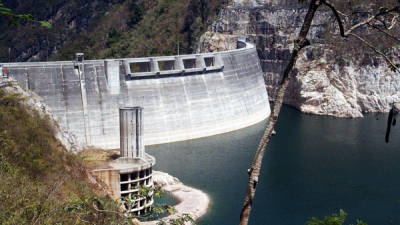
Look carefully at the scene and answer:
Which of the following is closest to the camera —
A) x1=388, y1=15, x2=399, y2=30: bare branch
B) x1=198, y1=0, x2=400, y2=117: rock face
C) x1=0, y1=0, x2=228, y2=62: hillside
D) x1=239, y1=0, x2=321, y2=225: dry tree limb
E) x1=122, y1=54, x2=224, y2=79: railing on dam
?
x1=239, y1=0, x2=321, y2=225: dry tree limb

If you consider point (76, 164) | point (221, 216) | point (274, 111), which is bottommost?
point (221, 216)

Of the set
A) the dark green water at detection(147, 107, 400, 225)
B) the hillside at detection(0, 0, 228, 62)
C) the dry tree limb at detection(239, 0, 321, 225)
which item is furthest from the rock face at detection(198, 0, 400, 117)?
the dry tree limb at detection(239, 0, 321, 225)

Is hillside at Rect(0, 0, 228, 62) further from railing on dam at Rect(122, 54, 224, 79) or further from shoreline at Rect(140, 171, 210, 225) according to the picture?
shoreline at Rect(140, 171, 210, 225)

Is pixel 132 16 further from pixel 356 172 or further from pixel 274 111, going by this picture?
pixel 274 111

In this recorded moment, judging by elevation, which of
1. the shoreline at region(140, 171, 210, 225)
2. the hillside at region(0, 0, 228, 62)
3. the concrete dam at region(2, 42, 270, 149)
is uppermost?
the hillside at region(0, 0, 228, 62)

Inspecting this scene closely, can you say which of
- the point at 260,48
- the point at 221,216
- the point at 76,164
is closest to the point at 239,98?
the point at 260,48

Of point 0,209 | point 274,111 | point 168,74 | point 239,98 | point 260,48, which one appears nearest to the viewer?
point 274,111
